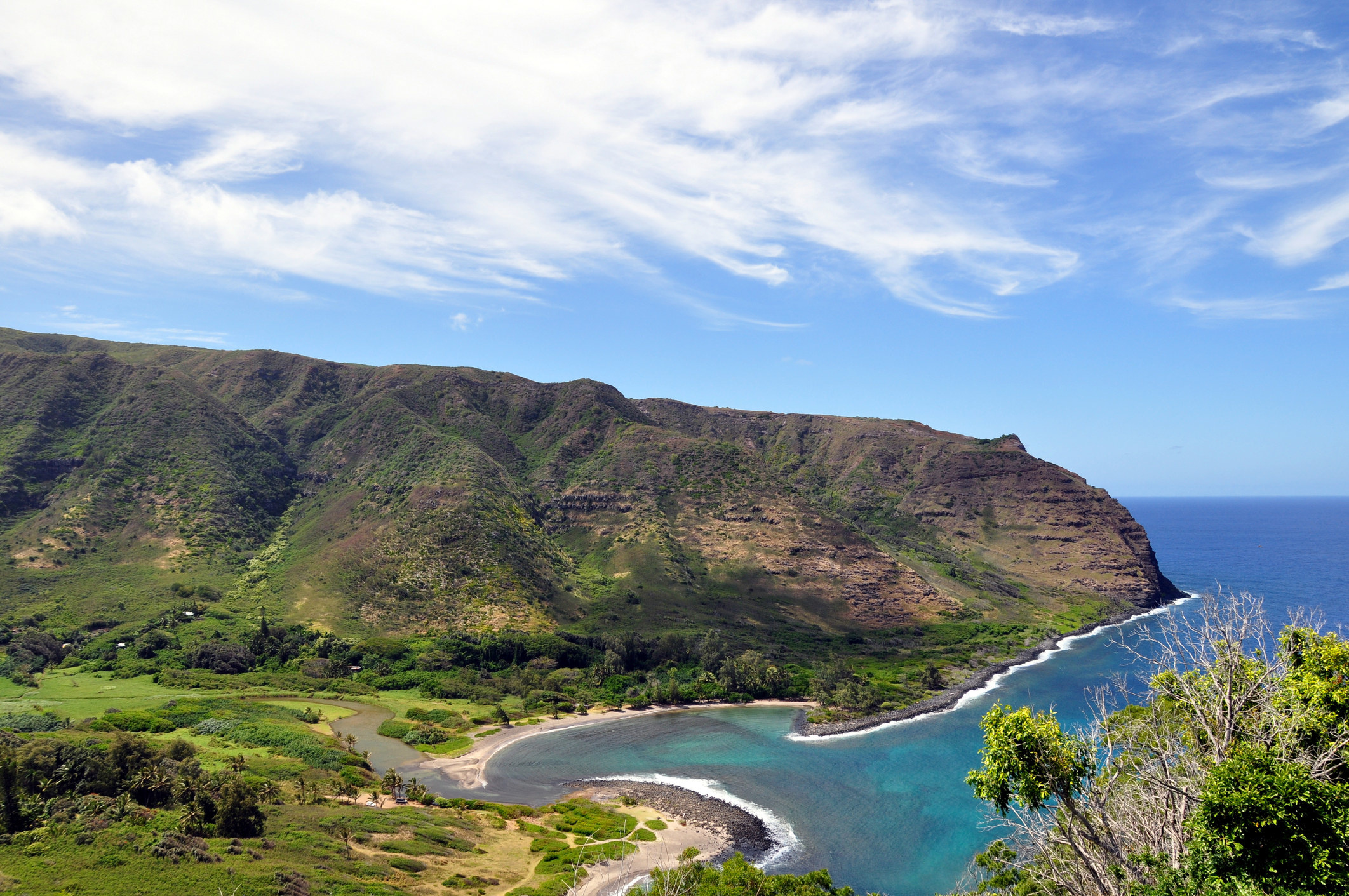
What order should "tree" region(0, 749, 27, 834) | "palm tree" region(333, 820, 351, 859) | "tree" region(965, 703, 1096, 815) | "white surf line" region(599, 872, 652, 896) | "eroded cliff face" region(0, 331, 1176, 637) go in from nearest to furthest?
"tree" region(965, 703, 1096, 815) < "tree" region(0, 749, 27, 834) < "white surf line" region(599, 872, 652, 896) < "palm tree" region(333, 820, 351, 859) < "eroded cliff face" region(0, 331, 1176, 637)

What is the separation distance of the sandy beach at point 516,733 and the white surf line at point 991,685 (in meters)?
12.2

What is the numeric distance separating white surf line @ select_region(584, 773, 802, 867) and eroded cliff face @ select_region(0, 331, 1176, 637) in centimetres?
4869

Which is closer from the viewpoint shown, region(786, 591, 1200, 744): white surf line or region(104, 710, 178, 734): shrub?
region(104, 710, 178, 734): shrub

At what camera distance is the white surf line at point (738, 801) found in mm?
57094

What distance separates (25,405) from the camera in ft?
490

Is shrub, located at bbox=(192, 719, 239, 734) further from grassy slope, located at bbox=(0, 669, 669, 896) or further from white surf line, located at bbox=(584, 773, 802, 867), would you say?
white surf line, located at bbox=(584, 773, 802, 867)

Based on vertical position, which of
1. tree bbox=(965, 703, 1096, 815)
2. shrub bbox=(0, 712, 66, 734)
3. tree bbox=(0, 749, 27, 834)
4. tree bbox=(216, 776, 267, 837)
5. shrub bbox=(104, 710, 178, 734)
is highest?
tree bbox=(965, 703, 1096, 815)

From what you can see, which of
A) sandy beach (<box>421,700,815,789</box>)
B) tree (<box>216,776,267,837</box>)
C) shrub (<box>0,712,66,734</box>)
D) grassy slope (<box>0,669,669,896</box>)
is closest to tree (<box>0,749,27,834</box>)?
grassy slope (<box>0,669,669,896</box>)

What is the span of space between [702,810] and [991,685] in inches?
2471

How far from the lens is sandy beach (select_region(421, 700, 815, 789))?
241ft

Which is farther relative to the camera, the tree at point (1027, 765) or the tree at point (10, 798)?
the tree at point (10, 798)

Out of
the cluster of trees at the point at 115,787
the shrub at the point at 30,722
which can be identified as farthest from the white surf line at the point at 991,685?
the shrub at the point at 30,722

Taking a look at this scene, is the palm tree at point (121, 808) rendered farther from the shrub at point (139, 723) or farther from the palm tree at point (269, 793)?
the shrub at point (139, 723)

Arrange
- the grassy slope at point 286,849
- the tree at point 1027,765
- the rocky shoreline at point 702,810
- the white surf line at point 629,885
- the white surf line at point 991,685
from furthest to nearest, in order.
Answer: the white surf line at point 991,685 → the rocky shoreline at point 702,810 → the white surf line at point 629,885 → the grassy slope at point 286,849 → the tree at point 1027,765
